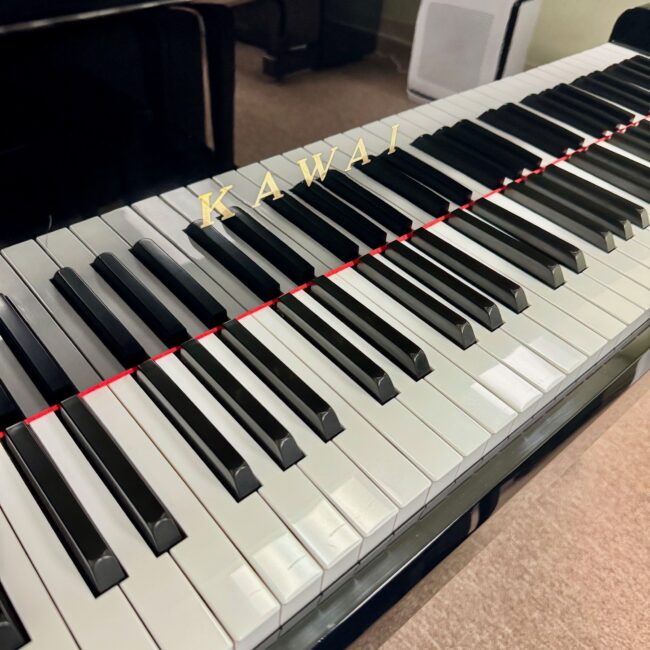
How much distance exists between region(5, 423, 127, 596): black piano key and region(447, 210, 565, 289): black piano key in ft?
2.49

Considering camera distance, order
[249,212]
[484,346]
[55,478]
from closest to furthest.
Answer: [55,478] → [484,346] → [249,212]

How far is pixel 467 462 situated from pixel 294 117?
679 mm

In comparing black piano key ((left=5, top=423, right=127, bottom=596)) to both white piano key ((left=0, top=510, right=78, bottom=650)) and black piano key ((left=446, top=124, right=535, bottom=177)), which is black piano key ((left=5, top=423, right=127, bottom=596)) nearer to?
white piano key ((left=0, top=510, right=78, bottom=650))

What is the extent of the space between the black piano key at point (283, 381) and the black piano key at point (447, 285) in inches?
11.9

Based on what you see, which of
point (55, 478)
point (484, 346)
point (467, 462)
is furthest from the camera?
point (484, 346)

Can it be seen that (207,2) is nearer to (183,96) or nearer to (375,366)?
(183,96)

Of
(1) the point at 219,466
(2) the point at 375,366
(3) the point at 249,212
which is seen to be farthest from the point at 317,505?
(3) the point at 249,212

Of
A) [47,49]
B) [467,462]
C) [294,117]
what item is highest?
[47,49]

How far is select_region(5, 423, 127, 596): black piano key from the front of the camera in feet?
1.81

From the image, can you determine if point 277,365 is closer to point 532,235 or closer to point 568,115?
point 532,235

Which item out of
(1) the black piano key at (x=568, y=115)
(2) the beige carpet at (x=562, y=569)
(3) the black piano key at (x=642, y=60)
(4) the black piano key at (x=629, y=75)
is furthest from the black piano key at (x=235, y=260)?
(3) the black piano key at (x=642, y=60)

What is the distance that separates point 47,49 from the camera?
2.51 feet

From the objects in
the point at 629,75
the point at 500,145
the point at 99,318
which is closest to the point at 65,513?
the point at 99,318

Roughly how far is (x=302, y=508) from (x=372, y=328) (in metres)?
0.30
